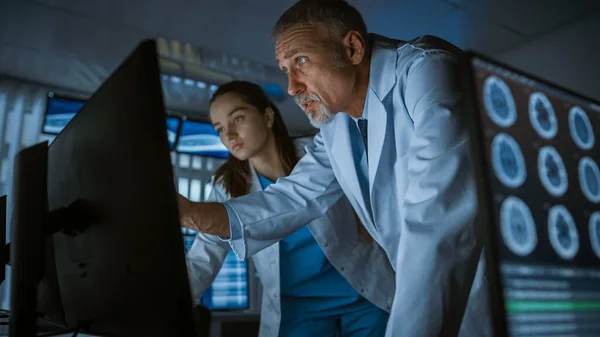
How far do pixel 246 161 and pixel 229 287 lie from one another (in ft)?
5.45

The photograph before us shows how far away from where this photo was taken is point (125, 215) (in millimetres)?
543

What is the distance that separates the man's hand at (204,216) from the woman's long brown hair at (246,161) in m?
0.61

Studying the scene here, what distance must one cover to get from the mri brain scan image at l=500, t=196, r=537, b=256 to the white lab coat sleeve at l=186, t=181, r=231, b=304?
1249 mm

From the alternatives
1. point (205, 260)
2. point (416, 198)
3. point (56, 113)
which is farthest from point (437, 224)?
point (56, 113)

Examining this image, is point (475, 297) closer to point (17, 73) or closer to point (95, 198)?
point (95, 198)

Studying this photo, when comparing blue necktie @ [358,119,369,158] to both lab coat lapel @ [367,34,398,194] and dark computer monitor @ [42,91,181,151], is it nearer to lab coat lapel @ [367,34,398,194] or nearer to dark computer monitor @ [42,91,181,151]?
lab coat lapel @ [367,34,398,194]

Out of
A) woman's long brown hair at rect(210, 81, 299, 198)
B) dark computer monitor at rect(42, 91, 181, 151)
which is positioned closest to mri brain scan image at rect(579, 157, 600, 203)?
woman's long brown hair at rect(210, 81, 299, 198)

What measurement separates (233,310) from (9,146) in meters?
2.01

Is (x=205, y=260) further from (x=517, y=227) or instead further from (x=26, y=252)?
(x=517, y=227)

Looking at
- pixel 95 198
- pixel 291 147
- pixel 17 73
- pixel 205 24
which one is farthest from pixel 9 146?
pixel 95 198

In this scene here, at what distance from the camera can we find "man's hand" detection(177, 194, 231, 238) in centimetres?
115

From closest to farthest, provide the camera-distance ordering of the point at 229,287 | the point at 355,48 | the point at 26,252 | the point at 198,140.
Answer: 1. the point at 26,252
2. the point at 355,48
3. the point at 229,287
4. the point at 198,140

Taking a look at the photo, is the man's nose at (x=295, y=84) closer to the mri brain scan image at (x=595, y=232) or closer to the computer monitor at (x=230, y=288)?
the mri brain scan image at (x=595, y=232)

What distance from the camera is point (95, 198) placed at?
60 centimetres
